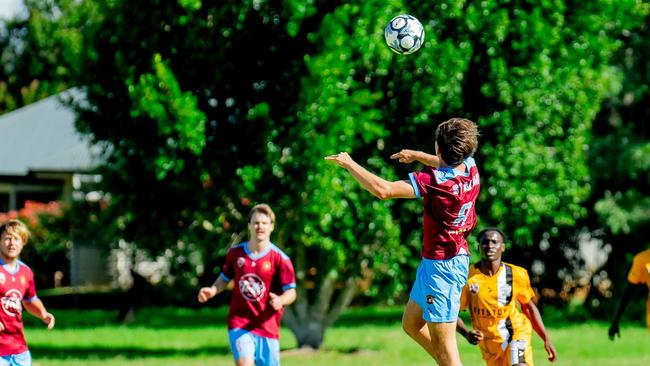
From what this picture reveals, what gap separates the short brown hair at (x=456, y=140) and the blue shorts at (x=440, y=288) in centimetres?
68

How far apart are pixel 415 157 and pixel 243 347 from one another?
272cm

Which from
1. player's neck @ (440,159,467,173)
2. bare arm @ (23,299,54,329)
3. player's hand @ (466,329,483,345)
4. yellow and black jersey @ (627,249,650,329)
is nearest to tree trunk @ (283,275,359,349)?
yellow and black jersey @ (627,249,650,329)

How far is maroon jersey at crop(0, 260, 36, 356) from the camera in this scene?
879cm

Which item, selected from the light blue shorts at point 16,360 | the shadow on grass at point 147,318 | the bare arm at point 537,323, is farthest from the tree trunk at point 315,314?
the bare arm at point 537,323

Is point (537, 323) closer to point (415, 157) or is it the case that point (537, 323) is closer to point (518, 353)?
point (518, 353)

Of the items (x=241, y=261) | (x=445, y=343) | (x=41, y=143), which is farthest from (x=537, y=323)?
(x=41, y=143)

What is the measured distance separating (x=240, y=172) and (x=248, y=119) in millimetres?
859

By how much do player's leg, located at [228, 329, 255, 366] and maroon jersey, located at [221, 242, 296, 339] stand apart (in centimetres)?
5

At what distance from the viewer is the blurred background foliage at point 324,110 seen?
14.6 meters

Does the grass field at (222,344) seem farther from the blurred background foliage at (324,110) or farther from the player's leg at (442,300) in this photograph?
the player's leg at (442,300)

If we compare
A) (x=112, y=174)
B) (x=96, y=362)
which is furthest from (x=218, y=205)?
(x=96, y=362)

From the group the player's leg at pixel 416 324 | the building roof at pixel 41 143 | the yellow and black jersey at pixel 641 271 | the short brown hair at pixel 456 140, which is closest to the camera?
the short brown hair at pixel 456 140

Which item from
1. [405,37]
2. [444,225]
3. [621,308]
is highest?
[405,37]

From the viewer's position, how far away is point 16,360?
346 inches
